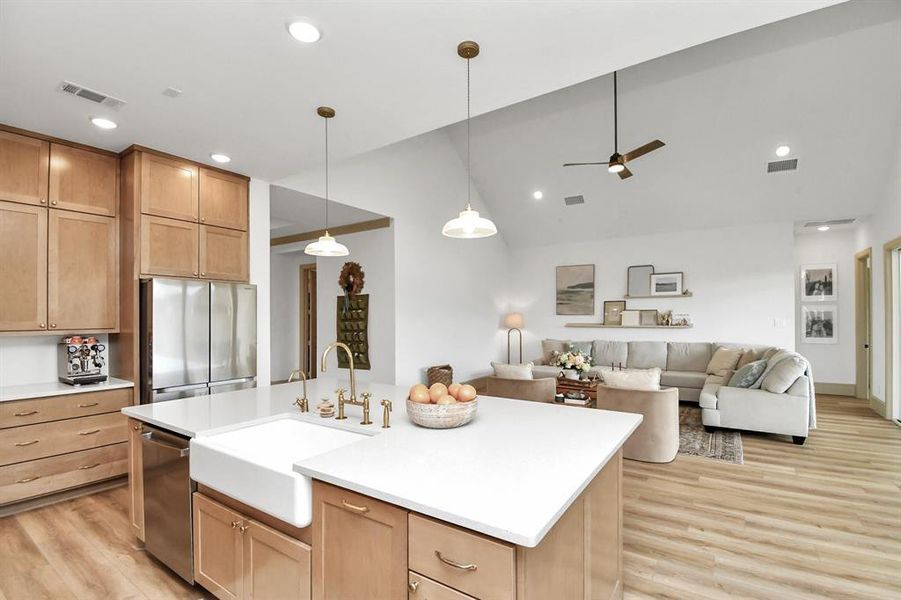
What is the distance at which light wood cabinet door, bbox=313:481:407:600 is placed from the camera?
1.30 m

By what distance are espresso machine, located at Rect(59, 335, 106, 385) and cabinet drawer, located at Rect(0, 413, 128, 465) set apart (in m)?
0.35

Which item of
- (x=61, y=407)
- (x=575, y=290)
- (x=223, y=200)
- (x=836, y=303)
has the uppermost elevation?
(x=223, y=200)

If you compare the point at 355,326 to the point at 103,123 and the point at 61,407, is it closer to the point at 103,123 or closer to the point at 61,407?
the point at 61,407

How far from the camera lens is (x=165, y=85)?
2553 millimetres

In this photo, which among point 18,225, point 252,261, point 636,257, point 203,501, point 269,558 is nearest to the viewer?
point 269,558

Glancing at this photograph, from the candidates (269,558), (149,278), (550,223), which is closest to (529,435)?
(269,558)

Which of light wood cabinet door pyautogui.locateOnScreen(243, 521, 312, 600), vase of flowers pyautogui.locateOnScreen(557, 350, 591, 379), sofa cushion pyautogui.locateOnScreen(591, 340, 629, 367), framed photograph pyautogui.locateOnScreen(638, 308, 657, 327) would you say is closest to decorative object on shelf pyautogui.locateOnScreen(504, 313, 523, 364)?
sofa cushion pyautogui.locateOnScreen(591, 340, 629, 367)

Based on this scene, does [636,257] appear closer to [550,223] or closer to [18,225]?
[550,223]

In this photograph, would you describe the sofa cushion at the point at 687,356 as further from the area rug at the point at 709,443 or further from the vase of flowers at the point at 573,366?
the vase of flowers at the point at 573,366

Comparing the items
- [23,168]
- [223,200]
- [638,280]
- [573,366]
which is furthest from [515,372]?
[23,168]

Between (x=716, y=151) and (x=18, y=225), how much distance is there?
717cm

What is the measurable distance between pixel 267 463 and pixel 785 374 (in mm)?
4958

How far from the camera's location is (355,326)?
6297mm

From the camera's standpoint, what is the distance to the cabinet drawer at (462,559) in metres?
1.10
